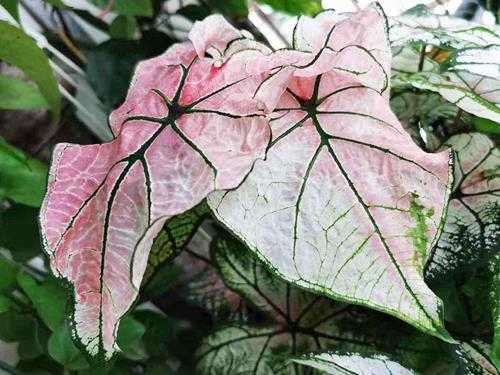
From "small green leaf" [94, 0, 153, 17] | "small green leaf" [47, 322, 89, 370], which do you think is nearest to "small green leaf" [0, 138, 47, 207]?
"small green leaf" [47, 322, 89, 370]

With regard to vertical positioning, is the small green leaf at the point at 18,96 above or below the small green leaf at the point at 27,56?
below

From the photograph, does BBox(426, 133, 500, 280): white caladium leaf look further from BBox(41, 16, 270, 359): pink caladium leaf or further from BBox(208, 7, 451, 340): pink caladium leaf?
BBox(41, 16, 270, 359): pink caladium leaf

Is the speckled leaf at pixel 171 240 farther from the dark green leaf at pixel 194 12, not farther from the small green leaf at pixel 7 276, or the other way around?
the dark green leaf at pixel 194 12

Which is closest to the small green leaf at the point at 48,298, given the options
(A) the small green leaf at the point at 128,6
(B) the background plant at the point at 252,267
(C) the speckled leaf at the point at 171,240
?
(B) the background plant at the point at 252,267

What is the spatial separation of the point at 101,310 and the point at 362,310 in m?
0.32

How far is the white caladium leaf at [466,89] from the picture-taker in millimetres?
538

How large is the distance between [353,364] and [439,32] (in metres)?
0.35

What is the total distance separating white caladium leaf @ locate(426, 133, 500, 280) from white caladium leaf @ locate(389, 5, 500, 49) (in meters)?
0.10

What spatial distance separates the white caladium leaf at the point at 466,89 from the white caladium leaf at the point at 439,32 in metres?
0.03

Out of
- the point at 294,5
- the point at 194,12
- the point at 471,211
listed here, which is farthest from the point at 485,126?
the point at 194,12

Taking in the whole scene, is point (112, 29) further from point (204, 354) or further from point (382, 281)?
point (382, 281)

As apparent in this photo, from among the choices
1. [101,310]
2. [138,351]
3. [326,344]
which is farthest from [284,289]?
[101,310]

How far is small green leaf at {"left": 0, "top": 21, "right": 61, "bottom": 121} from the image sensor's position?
2.11 ft

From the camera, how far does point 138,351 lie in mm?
709
